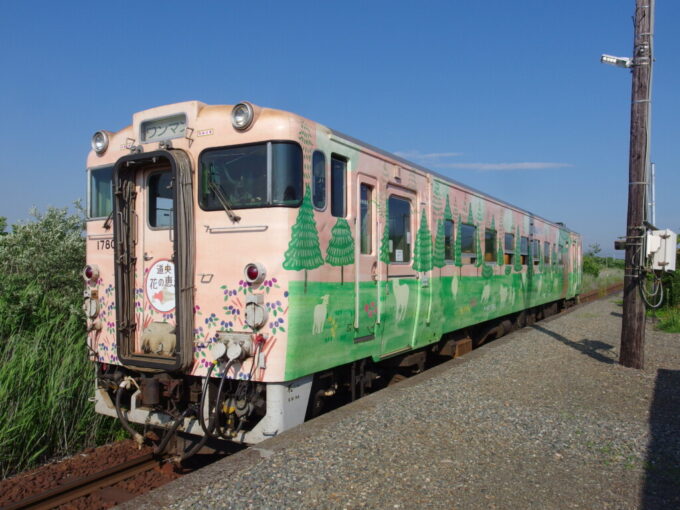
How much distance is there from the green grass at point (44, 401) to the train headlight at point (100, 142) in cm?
218

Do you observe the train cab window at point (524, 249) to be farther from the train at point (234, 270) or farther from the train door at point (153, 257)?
the train door at point (153, 257)

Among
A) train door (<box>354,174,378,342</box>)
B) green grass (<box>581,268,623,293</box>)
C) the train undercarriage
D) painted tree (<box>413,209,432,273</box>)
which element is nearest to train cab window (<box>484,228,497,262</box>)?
painted tree (<box>413,209,432,273</box>)

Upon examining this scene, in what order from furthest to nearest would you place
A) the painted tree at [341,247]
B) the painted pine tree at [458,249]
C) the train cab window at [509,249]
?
the train cab window at [509,249], the painted pine tree at [458,249], the painted tree at [341,247]

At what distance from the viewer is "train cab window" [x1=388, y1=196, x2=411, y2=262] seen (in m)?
6.34

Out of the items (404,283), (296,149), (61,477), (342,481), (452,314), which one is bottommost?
(61,477)

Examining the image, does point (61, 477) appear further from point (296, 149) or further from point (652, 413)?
point (652, 413)

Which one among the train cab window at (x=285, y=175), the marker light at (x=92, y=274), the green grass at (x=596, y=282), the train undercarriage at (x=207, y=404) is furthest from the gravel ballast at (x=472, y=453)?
the green grass at (x=596, y=282)

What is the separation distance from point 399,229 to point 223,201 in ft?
8.07

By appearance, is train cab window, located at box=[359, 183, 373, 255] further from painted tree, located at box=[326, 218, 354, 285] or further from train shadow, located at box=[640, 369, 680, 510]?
train shadow, located at box=[640, 369, 680, 510]

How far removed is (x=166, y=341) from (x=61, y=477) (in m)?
1.46

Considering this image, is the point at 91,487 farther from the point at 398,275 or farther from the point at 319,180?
the point at 398,275

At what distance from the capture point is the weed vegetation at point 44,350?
5207mm

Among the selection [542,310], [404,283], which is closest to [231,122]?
[404,283]

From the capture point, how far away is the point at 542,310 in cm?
1616
